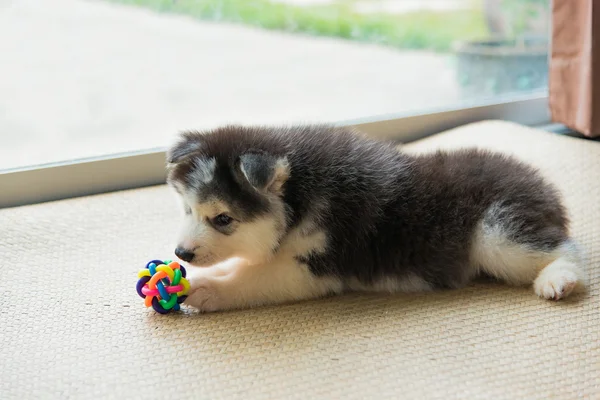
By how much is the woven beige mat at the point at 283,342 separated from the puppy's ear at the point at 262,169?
0.38m

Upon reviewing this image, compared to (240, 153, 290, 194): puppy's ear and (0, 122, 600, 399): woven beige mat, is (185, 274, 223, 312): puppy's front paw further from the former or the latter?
(240, 153, 290, 194): puppy's ear

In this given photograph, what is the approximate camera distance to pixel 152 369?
155cm

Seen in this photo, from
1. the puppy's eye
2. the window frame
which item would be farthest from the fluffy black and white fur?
the window frame

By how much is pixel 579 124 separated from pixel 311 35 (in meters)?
1.57

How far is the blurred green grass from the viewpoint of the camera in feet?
11.1

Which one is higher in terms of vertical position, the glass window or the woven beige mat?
the glass window

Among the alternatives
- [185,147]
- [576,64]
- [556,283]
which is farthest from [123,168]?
[576,64]

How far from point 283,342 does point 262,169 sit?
0.45 meters

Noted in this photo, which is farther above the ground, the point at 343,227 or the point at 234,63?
the point at 234,63

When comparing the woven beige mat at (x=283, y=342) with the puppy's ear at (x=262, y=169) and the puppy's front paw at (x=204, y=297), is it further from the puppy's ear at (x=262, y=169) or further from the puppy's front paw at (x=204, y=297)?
the puppy's ear at (x=262, y=169)

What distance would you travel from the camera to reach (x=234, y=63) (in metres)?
3.58

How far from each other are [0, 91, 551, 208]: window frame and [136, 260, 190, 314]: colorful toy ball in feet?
3.46

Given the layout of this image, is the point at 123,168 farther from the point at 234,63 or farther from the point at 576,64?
the point at 576,64

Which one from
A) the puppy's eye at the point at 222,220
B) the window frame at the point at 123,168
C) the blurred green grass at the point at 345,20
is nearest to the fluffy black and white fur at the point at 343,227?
the puppy's eye at the point at 222,220
